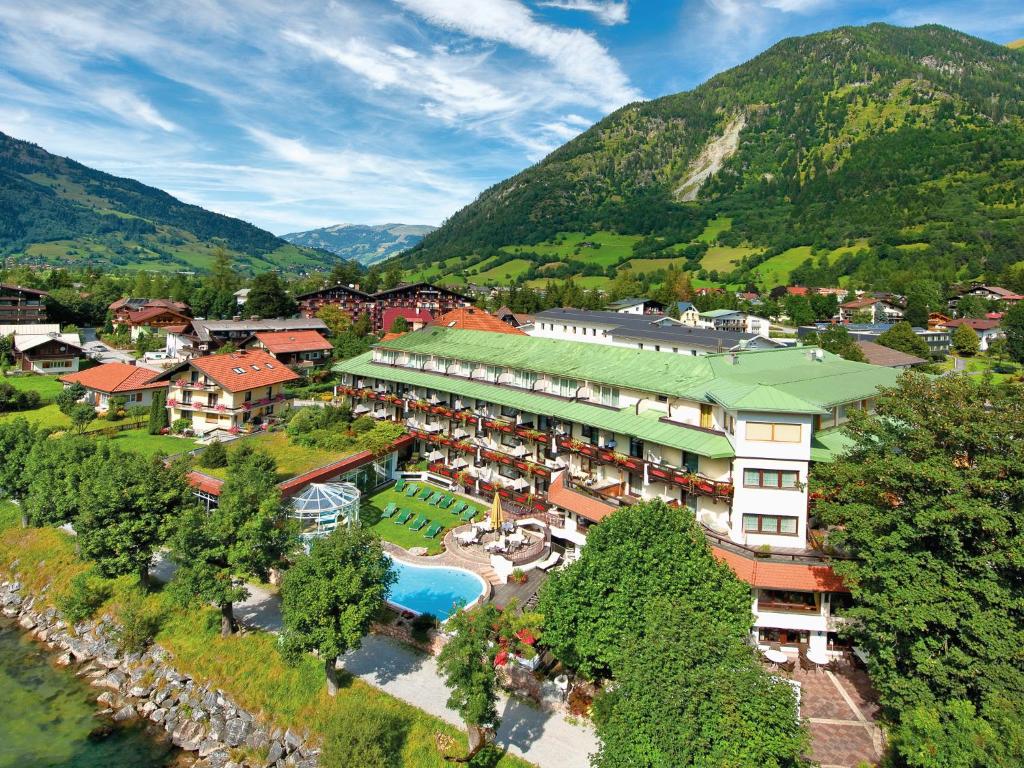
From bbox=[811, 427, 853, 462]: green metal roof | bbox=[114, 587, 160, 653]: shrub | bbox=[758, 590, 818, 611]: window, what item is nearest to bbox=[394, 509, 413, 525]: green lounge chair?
bbox=[114, 587, 160, 653]: shrub

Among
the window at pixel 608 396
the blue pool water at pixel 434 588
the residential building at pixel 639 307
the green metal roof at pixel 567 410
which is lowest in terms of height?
the blue pool water at pixel 434 588

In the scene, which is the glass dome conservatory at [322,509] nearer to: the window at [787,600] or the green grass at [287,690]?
the green grass at [287,690]

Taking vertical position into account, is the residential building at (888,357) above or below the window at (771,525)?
above

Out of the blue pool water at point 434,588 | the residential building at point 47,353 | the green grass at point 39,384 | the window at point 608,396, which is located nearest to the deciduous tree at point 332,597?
the blue pool water at point 434,588

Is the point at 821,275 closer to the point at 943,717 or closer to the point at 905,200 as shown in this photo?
the point at 905,200

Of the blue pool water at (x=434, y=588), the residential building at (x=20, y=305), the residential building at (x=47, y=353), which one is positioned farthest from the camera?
the residential building at (x=20, y=305)

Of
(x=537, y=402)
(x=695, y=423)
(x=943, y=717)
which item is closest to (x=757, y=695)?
(x=943, y=717)
